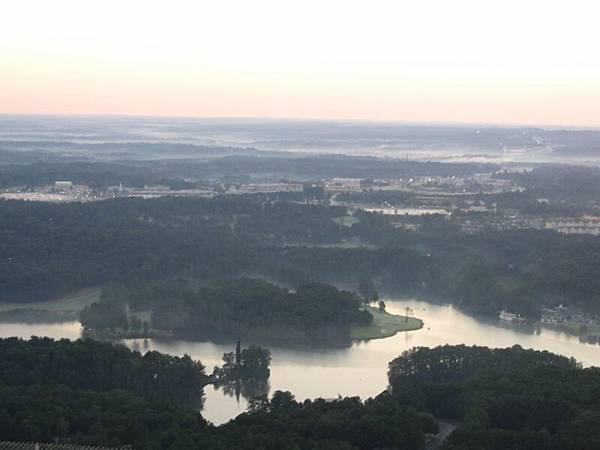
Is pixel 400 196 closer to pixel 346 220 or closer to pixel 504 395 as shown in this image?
pixel 346 220

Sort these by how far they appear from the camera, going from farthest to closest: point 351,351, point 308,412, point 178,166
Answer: point 178,166 < point 351,351 < point 308,412

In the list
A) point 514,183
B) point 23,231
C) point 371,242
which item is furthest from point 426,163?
point 23,231

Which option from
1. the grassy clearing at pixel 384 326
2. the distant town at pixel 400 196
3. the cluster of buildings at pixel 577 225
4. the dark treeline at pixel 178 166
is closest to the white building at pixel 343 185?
the distant town at pixel 400 196

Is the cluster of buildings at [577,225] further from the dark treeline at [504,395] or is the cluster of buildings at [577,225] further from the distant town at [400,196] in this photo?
the dark treeline at [504,395]

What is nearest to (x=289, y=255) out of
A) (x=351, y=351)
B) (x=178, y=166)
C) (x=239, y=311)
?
(x=239, y=311)

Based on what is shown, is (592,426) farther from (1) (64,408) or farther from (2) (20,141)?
(2) (20,141)

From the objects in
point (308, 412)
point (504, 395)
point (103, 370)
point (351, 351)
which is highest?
point (504, 395)

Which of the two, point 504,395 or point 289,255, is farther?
point 289,255
